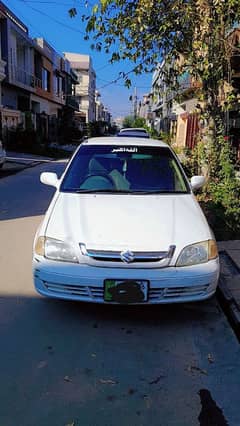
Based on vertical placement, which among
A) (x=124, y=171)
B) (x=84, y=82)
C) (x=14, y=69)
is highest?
(x=84, y=82)

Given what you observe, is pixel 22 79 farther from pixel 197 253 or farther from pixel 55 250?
pixel 197 253

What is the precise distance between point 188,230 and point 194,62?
510cm

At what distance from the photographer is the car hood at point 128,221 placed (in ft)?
11.2

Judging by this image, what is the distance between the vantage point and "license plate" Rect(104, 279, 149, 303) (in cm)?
330

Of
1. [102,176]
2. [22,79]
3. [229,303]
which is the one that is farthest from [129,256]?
[22,79]

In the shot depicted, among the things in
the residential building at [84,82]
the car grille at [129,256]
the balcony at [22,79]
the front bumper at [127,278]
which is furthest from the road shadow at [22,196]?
the residential building at [84,82]

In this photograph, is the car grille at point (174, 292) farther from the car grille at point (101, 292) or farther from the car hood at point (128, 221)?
the car hood at point (128, 221)

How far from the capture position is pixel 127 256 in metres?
3.30

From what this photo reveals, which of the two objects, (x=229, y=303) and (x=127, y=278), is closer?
(x=127, y=278)

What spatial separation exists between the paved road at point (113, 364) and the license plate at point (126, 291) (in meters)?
0.33

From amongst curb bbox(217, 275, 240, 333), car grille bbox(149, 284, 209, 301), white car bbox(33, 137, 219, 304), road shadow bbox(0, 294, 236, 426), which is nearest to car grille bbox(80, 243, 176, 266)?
white car bbox(33, 137, 219, 304)

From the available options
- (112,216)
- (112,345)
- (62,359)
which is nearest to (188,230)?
(112,216)

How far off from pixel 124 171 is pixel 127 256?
186 cm

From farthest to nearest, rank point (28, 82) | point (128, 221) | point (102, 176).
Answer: point (28, 82)
point (102, 176)
point (128, 221)
